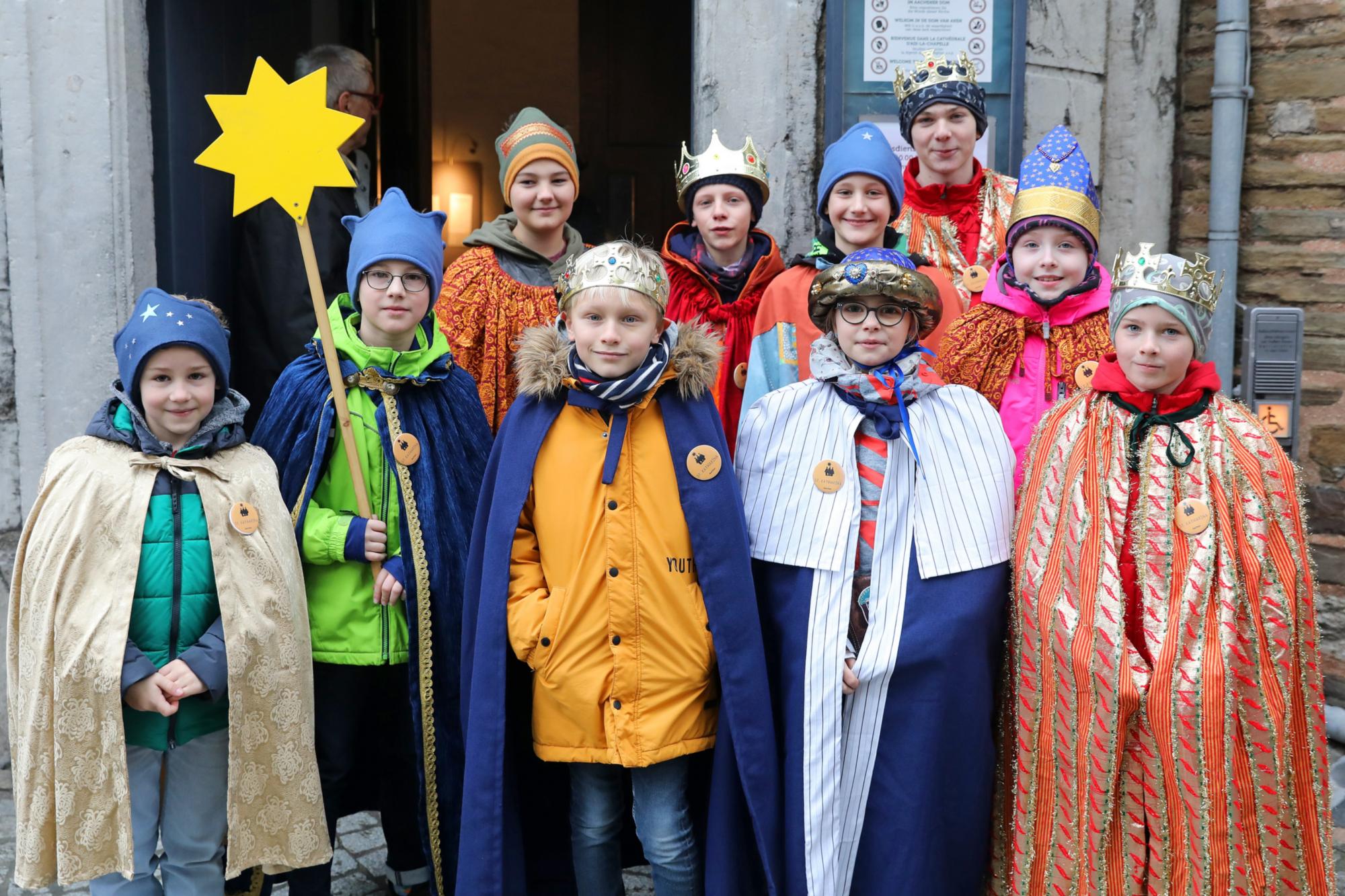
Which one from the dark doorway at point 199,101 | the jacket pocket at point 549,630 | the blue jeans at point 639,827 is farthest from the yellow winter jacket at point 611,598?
the dark doorway at point 199,101

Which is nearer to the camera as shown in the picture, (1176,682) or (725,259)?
(1176,682)

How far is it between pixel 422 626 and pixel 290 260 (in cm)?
215

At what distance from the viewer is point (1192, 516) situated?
285 centimetres

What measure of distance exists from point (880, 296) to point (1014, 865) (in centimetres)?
143

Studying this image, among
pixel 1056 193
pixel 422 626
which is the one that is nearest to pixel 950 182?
pixel 1056 193

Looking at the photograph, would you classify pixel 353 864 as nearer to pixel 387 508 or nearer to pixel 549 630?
pixel 387 508

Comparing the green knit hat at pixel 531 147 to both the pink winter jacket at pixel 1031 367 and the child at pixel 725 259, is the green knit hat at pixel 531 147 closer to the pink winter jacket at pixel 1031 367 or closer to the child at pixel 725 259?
the child at pixel 725 259

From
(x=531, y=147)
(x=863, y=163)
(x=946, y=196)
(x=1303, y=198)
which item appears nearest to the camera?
(x=863, y=163)

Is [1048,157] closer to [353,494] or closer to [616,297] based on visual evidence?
[616,297]

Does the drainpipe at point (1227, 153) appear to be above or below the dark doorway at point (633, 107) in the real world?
below

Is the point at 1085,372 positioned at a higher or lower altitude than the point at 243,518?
higher

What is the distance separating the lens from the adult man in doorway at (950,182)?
3.93 m

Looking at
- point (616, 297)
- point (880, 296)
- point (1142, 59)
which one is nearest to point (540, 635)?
point (616, 297)

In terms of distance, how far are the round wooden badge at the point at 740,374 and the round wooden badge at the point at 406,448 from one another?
3.37 ft
